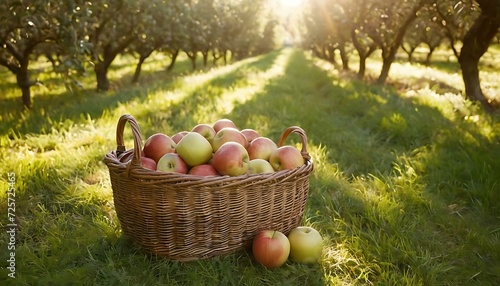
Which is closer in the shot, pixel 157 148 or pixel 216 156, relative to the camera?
pixel 216 156

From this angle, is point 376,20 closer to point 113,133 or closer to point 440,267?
point 113,133

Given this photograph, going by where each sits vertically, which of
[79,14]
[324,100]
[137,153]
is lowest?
[324,100]

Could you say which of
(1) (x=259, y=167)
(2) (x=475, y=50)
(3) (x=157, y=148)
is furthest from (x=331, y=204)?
(2) (x=475, y=50)

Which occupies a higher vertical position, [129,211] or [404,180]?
[129,211]

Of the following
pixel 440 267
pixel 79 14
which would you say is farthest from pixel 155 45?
pixel 440 267

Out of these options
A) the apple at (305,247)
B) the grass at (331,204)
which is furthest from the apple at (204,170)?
the apple at (305,247)

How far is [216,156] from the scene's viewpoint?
2420mm

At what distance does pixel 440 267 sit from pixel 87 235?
2424 mm

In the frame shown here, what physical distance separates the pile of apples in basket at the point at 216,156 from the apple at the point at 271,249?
43 centimetres

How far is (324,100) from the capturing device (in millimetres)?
9227

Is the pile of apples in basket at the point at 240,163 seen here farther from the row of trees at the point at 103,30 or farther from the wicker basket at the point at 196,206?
the row of trees at the point at 103,30

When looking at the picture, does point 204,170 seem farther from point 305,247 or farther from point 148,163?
point 305,247

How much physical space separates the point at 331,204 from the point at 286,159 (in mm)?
983

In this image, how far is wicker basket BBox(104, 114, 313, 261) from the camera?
2.20 meters
